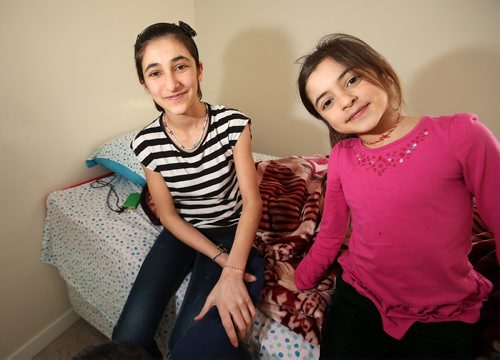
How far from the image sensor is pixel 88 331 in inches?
54.2

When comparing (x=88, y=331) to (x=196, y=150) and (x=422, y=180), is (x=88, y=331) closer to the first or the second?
(x=196, y=150)

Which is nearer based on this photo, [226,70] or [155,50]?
[155,50]

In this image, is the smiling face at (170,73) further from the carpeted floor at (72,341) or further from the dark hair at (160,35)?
the carpeted floor at (72,341)

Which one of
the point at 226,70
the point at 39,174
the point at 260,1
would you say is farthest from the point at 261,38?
the point at 39,174

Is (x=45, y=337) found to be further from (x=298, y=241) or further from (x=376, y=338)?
(x=376, y=338)

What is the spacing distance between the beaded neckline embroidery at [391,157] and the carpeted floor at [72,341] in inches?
53.7

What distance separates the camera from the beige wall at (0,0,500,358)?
3.59 feet

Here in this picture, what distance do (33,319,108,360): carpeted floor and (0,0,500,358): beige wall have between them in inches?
4.0

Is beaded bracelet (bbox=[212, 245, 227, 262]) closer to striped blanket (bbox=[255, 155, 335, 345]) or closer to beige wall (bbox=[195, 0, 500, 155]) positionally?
striped blanket (bbox=[255, 155, 335, 345])

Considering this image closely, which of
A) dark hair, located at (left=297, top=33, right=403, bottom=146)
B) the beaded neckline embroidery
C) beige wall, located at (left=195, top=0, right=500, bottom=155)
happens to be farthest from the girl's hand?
beige wall, located at (left=195, top=0, right=500, bottom=155)

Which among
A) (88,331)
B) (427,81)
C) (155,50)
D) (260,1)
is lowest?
(88,331)

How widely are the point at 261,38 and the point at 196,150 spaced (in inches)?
41.2

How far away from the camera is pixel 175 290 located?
91 centimetres

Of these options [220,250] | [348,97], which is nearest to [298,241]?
[220,250]
